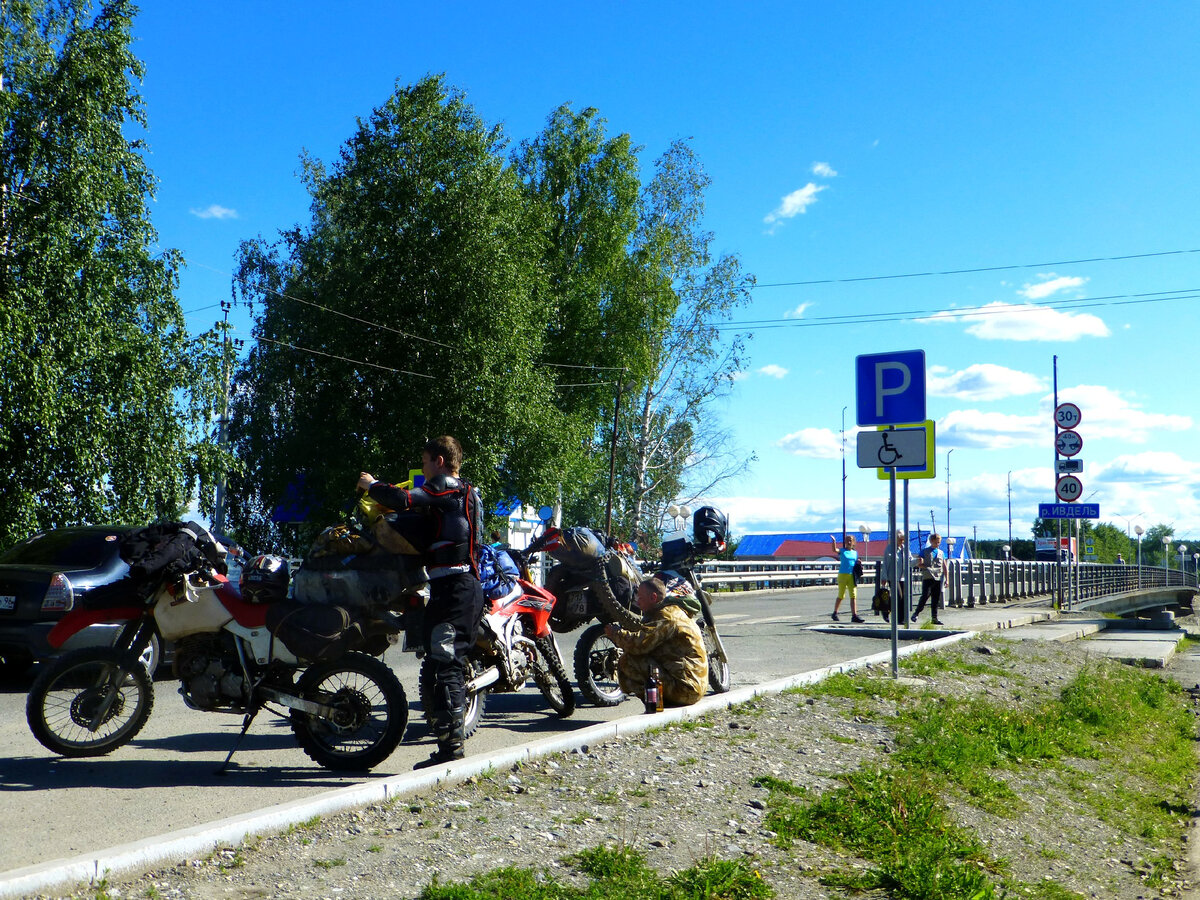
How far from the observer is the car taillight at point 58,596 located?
9.27 m

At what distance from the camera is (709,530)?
8969mm

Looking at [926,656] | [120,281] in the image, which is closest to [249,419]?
[120,281]

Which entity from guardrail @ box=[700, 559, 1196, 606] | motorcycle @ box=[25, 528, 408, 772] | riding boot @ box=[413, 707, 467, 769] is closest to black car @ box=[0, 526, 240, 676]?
motorcycle @ box=[25, 528, 408, 772]

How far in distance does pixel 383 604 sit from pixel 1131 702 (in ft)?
27.6

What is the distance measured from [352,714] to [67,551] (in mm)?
5700

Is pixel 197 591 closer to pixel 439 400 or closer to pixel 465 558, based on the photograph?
pixel 465 558

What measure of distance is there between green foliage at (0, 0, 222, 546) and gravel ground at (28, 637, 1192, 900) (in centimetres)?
1372

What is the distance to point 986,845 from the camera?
5516 mm

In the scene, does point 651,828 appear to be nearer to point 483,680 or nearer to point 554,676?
point 483,680

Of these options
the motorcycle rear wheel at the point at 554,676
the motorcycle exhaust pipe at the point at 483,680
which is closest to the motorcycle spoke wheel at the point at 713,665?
the motorcycle rear wheel at the point at 554,676

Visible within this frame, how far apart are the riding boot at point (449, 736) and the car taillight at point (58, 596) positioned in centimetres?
503

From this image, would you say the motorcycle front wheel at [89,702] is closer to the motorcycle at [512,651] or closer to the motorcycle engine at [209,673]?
the motorcycle engine at [209,673]

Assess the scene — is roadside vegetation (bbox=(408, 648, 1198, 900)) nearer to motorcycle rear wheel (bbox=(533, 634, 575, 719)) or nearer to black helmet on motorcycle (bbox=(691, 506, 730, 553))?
motorcycle rear wheel (bbox=(533, 634, 575, 719))

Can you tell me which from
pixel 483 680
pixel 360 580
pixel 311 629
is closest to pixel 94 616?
pixel 311 629
